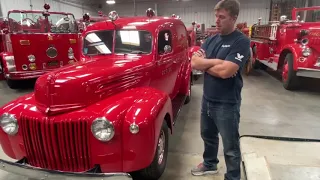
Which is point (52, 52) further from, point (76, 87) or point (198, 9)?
point (198, 9)

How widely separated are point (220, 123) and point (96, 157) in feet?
3.40

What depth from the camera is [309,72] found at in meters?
5.29

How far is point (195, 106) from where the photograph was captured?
4895 mm

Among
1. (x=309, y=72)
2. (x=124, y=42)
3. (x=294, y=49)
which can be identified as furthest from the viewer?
(x=294, y=49)

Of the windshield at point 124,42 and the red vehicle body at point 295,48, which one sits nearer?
the windshield at point 124,42

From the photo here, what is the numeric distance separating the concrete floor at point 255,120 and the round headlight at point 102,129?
98cm

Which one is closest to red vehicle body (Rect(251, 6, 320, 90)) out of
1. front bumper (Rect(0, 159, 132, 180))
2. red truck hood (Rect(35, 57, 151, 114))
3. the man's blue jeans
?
the man's blue jeans

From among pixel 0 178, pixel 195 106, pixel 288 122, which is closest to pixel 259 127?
pixel 288 122

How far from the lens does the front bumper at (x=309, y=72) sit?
5195mm

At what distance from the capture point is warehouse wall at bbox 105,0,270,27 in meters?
17.8

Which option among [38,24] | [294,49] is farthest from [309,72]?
[38,24]

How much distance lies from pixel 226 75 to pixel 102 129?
1018 millimetres

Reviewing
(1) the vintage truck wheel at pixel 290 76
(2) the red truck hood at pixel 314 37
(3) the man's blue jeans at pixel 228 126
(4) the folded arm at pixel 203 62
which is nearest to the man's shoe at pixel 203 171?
(3) the man's blue jeans at pixel 228 126

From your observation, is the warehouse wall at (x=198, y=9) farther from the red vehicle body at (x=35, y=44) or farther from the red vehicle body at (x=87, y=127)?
the red vehicle body at (x=87, y=127)
